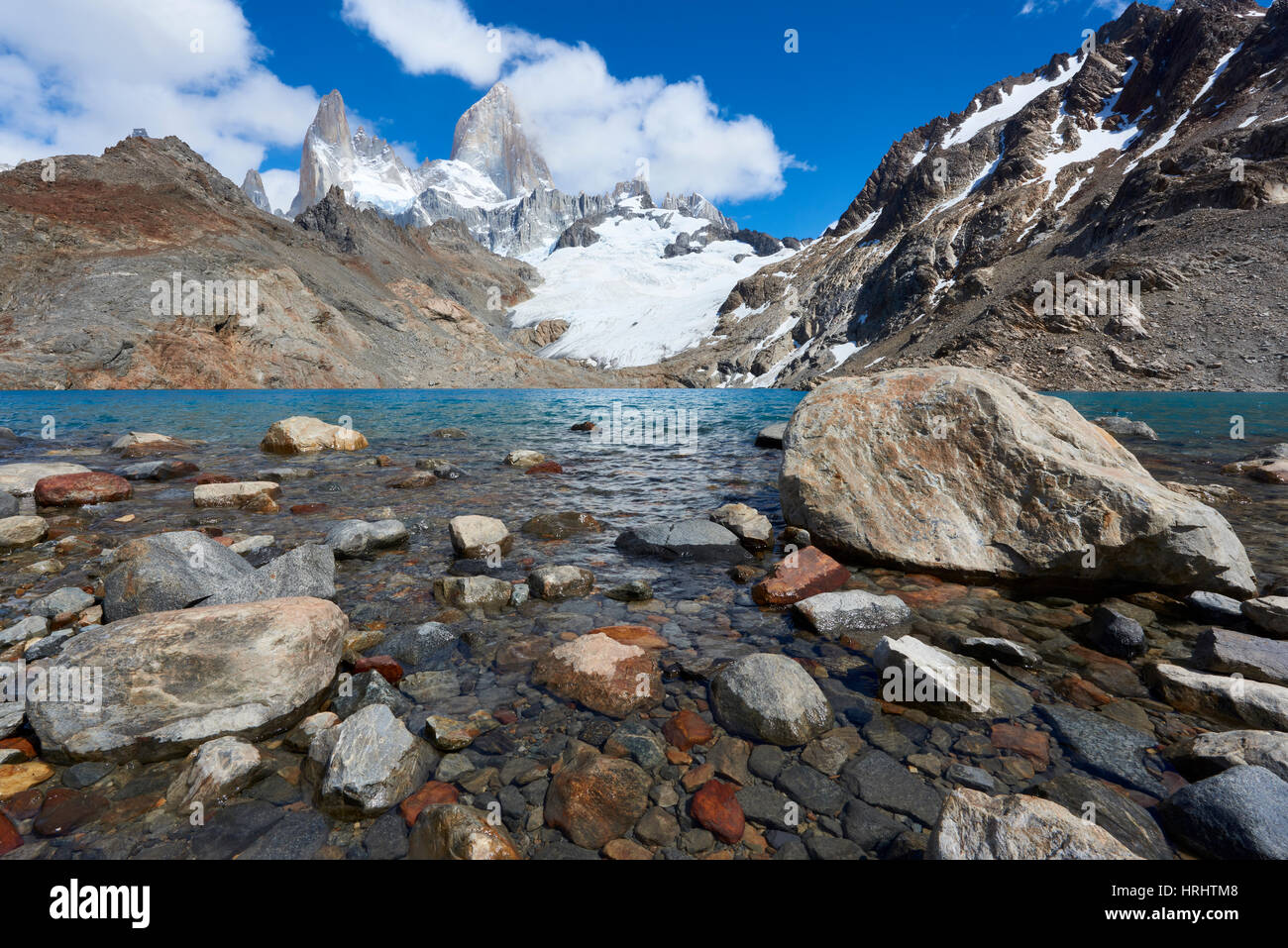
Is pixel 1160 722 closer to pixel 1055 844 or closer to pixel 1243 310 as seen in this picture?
pixel 1055 844

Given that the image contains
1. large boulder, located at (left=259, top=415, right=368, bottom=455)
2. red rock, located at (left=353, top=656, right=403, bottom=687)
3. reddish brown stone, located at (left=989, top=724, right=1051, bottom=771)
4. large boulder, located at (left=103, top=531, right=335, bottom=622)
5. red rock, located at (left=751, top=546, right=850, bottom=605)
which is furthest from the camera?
large boulder, located at (left=259, top=415, right=368, bottom=455)

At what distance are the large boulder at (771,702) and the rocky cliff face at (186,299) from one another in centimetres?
7670

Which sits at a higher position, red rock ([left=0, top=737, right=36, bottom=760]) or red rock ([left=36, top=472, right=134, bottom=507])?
red rock ([left=36, top=472, right=134, bottom=507])

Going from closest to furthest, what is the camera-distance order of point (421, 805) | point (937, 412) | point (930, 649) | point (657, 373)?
point (421, 805), point (930, 649), point (937, 412), point (657, 373)

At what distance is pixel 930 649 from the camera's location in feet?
14.2

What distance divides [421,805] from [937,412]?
23.2 ft

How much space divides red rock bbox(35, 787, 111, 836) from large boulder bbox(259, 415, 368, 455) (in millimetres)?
15354

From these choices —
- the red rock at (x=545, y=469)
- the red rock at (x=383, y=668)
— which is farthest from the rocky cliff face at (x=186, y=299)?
the red rock at (x=383, y=668)

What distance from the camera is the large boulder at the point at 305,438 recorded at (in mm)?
16422

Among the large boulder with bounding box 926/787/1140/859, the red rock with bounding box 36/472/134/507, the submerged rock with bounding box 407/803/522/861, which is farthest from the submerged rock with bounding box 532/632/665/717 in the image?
the red rock with bounding box 36/472/134/507

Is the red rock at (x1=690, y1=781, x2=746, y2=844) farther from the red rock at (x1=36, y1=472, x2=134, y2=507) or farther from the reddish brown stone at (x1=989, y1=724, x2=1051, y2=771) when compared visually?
the red rock at (x1=36, y1=472, x2=134, y2=507)

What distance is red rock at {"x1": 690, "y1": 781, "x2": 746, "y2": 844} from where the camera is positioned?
9.48ft

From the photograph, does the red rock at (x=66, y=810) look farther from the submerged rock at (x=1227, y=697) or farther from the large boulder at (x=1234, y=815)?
the submerged rock at (x=1227, y=697)
